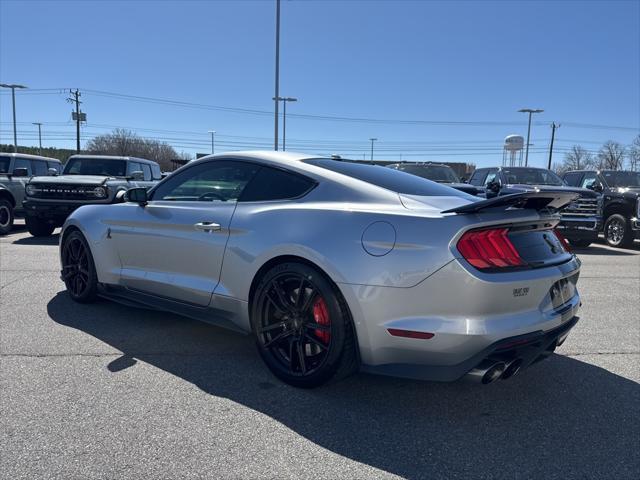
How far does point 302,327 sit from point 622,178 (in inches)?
482

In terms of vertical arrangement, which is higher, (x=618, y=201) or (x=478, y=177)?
(x=478, y=177)

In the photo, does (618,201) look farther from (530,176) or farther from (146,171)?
(146,171)

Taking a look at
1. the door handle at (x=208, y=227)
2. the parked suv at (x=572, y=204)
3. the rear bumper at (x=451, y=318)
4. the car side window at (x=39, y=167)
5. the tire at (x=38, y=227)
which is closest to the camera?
the rear bumper at (x=451, y=318)

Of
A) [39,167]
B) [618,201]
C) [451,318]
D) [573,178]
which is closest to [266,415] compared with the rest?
[451,318]

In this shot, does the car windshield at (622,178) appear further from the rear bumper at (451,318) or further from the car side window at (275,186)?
the car side window at (275,186)

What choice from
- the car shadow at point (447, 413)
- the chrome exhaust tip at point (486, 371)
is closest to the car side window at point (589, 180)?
the car shadow at point (447, 413)

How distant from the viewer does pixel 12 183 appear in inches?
442

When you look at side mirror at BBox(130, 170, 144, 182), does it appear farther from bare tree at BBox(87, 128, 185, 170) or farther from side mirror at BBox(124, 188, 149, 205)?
bare tree at BBox(87, 128, 185, 170)

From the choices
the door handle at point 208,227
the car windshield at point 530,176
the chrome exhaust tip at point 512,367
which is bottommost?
the chrome exhaust tip at point 512,367

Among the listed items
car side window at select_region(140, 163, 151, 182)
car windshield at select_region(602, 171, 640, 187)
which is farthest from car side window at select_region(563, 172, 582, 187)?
car side window at select_region(140, 163, 151, 182)

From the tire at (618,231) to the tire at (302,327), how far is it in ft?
35.3

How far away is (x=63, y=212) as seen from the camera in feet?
30.6

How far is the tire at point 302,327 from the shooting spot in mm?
2844

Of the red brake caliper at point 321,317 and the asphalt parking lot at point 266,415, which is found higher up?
the red brake caliper at point 321,317
